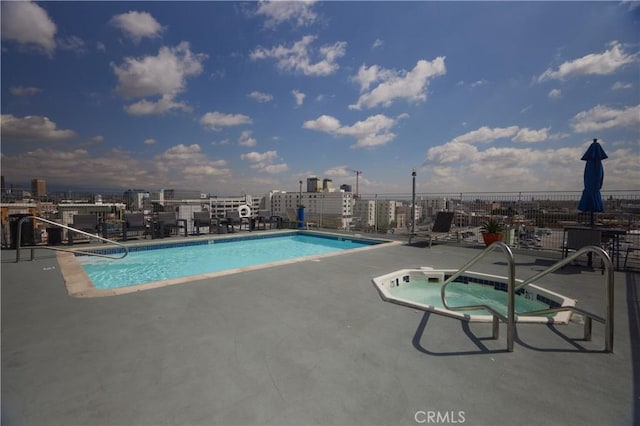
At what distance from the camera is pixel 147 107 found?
12.8m

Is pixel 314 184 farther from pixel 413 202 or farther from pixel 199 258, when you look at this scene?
pixel 199 258

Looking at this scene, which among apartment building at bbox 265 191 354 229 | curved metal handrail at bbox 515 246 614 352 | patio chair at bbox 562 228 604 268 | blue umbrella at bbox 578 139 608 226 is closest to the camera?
curved metal handrail at bbox 515 246 614 352

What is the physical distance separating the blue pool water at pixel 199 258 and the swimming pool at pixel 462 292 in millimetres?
3884

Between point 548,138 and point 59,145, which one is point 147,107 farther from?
point 548,138

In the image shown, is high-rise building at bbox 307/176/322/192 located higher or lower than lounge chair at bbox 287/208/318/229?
higher

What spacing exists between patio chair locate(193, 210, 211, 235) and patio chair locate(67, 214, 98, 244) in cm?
268

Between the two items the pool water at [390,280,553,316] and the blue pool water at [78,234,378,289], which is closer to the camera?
the pool water at [390,280,553,316]

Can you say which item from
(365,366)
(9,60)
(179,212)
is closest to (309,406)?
(365,366)

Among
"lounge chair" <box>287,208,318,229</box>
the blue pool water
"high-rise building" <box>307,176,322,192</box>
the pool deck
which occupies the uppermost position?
"high-rise building" <box>307,176,322,192</box>

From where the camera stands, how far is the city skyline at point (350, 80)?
7.06 meters

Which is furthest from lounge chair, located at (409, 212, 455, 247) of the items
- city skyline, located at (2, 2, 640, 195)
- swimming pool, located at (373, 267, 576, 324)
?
swimming pool, located at (373, 267, 576, 324)

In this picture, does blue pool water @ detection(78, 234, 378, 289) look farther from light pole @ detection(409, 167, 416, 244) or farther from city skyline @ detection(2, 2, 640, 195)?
city skyline @ detection(2, 2, 640, 195)

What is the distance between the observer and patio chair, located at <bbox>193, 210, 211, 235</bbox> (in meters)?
9.26

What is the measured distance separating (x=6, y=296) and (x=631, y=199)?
36.7ft
